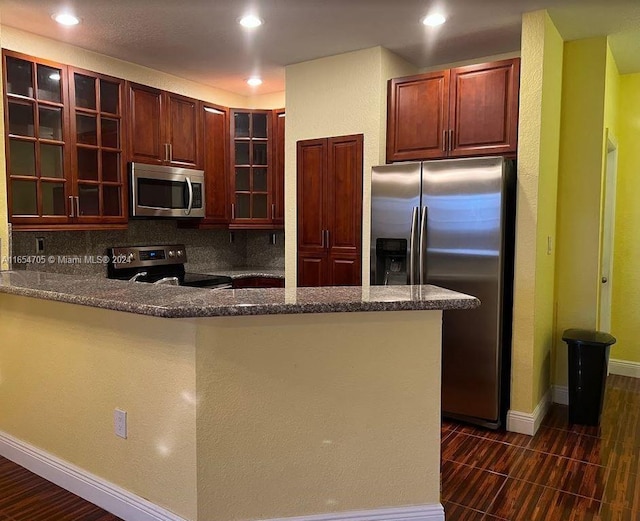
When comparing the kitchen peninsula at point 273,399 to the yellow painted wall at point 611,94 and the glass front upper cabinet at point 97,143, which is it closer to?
the glass front upper cabinet at point 97,143

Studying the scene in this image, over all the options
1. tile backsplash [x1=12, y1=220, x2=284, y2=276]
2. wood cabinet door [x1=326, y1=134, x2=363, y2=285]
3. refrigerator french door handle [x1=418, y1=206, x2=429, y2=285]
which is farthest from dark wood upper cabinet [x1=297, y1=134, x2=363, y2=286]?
tile backsplash [x1=12, y1=220, x2=284, y2=276]

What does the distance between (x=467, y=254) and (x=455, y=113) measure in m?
0.97

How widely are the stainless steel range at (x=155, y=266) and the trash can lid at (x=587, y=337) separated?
104 inches

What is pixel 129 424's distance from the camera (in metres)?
2.10

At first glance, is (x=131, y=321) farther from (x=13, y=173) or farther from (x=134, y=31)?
(x=134, y=31)

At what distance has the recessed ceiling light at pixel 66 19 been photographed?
311 cm

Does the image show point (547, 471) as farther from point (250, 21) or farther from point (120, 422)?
point (250, 21)

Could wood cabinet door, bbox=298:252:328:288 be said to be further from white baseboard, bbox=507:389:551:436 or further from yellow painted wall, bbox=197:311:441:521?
yellow painted wall, bbox=197:311:441:521

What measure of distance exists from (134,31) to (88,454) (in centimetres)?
262

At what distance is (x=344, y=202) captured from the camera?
382 cm

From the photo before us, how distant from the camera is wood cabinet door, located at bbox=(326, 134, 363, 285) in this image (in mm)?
3764

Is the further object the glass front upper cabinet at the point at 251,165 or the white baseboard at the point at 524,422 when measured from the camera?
the glass front upper cabinet at the point at 251,165

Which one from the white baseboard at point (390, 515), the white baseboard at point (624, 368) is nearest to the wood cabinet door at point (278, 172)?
the white baseboard at point (390, 515)

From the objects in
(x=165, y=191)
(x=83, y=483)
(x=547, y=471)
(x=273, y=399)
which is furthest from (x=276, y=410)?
(x=165, y=191)
